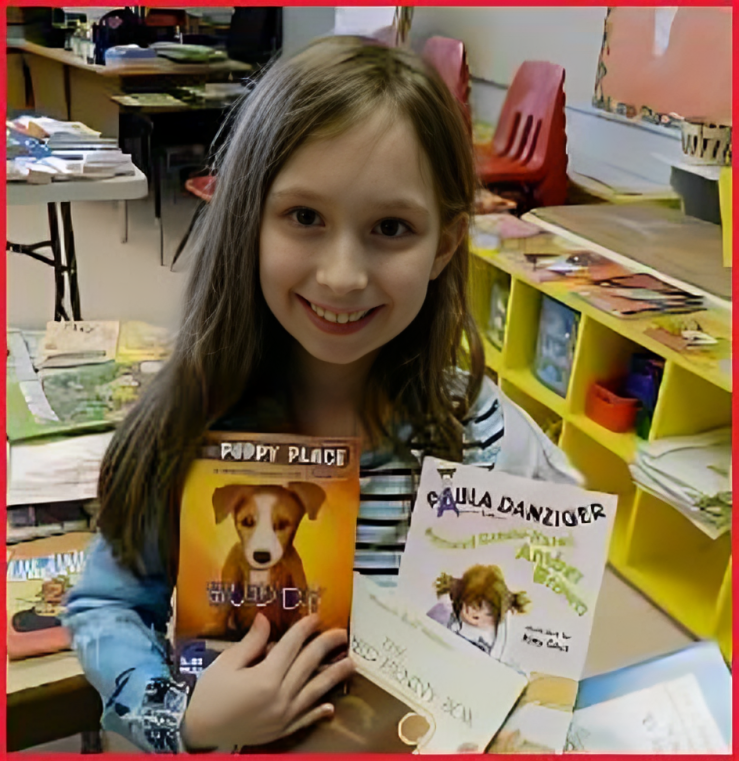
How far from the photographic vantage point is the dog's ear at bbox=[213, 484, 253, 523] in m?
0.70

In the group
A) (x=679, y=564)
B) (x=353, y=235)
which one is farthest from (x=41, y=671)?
(x=679, y=564)

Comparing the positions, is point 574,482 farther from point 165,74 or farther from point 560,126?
point 165,74

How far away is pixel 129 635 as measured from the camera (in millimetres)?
722

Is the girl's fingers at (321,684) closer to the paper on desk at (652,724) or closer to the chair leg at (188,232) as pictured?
the paper on desk at (652,724)

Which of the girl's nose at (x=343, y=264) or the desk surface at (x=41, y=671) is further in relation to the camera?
the desk surface at (x=41, y=671)

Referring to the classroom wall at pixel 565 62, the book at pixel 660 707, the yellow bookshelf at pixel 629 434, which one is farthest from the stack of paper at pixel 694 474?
the classroom wall at pixel 565 62

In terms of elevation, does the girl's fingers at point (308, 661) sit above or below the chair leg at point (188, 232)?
below

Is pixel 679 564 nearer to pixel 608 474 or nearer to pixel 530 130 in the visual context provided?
pixel 608 474

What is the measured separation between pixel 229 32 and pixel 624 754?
667 millimetres

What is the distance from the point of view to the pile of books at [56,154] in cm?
69

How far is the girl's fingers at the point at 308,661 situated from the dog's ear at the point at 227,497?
0.13 metres

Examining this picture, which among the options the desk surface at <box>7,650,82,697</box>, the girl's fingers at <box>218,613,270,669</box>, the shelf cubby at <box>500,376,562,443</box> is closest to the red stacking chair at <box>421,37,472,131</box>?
the shelf cubby at <box>500,376,562,443</box>

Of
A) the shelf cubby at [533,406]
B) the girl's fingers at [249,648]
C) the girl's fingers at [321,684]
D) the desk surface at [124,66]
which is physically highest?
the desk surface at [124,66]

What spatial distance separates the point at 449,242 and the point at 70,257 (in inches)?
11.5
